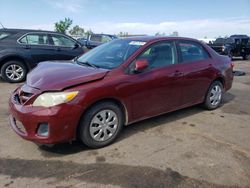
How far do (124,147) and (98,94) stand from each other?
34.9 inches

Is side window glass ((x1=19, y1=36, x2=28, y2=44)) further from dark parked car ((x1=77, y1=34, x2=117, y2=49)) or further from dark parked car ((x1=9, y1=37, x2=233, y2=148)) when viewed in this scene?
dark parked car ((x1=77, y1=34, x2=117, y2=49))

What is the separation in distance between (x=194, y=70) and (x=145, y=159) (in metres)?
2.22

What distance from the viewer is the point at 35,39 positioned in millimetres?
9078

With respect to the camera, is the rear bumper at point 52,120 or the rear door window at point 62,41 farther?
the rear door window at point 62,41

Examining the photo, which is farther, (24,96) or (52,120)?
(24,96)

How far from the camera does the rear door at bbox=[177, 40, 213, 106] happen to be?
16.6 ft

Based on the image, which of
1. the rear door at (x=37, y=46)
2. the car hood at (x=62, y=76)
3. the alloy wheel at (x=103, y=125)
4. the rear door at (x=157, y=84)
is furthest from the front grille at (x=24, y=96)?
the rear door at (x=37, y=46)

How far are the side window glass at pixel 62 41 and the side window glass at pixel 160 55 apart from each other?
5.49 metres

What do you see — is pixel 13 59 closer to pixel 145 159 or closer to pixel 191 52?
pixel 191 52

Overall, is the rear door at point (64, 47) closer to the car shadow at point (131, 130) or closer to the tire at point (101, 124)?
the car shadow at point (131, 130)

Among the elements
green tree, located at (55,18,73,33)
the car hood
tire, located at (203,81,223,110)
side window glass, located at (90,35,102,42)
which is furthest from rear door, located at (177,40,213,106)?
green tree, located at (55,18,73,33)

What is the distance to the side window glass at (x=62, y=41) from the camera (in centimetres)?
944

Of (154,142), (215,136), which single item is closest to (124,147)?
(154,142)

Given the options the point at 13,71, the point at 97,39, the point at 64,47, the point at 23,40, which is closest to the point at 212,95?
the point at 64,47
